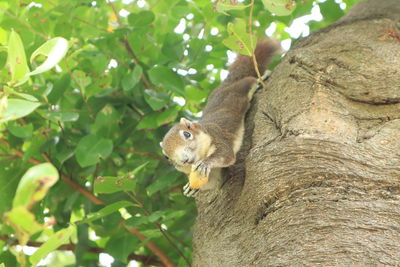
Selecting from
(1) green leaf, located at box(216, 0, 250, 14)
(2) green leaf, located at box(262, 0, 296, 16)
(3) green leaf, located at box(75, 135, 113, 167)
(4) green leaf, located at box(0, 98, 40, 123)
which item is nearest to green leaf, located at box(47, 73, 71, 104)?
(3) green leaf, located at box(75, 135, 113, 167)

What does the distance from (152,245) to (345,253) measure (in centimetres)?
126

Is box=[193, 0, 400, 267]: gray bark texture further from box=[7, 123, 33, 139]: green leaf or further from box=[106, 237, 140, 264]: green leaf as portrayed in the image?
box=[7, 123, 33, 139]: green leaf

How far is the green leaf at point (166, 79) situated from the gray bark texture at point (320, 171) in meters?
0.38

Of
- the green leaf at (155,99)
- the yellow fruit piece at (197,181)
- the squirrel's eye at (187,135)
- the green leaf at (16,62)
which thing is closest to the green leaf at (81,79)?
the green leaf at (155,99)

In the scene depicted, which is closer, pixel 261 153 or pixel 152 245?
pixel 261 153

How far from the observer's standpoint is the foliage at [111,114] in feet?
8.20

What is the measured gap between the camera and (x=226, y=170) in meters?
2.23

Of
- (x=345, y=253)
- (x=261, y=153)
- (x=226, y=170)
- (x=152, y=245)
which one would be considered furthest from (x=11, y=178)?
(x=345, y=253)

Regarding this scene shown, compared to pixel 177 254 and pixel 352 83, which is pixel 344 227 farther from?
pixel 177 254

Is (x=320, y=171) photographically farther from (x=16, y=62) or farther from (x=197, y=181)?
(x=16, y=62)

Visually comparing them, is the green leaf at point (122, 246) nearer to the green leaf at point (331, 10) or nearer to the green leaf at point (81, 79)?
the green leaf at point (81, 79)

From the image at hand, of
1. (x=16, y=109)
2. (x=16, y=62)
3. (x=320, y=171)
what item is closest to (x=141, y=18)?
(x=320, y=171)

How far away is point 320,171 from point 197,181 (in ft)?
1.77

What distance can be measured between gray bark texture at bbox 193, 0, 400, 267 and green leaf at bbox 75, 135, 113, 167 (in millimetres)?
464
